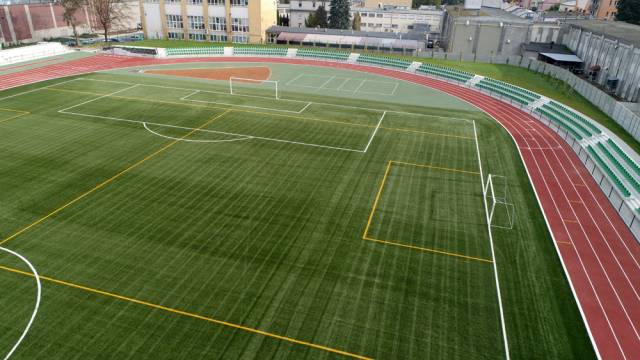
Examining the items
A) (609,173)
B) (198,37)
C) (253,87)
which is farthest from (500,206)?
(198,37)

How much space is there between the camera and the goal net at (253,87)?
1753 inches

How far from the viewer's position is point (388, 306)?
1617 centimetres

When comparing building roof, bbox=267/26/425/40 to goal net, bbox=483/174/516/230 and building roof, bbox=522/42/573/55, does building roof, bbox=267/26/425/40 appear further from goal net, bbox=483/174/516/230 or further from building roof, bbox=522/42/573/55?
goal net, bbox=483/174/516/230

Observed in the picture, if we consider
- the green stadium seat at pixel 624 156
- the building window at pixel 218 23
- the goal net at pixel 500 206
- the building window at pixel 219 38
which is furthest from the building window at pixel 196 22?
the green stadium seat at pixel 624 156

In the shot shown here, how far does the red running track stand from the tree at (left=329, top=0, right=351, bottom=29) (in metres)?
59.9

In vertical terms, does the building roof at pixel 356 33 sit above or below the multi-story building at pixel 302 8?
below

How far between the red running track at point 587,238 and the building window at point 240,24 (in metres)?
52.2

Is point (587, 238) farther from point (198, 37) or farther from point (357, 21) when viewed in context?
point (357, 21)

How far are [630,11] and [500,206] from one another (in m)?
79.5

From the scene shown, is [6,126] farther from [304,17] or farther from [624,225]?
[304,17]

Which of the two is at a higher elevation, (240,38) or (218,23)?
(218,23)

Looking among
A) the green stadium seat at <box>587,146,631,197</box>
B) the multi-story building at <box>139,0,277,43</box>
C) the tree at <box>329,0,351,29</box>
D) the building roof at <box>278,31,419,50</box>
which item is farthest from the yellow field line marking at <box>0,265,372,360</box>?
the tree at <box>329,0,351,29</box>

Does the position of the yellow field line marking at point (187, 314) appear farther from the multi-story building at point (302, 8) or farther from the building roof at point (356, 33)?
the multi-story building at point (302, 8)

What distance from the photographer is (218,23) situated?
255ft
